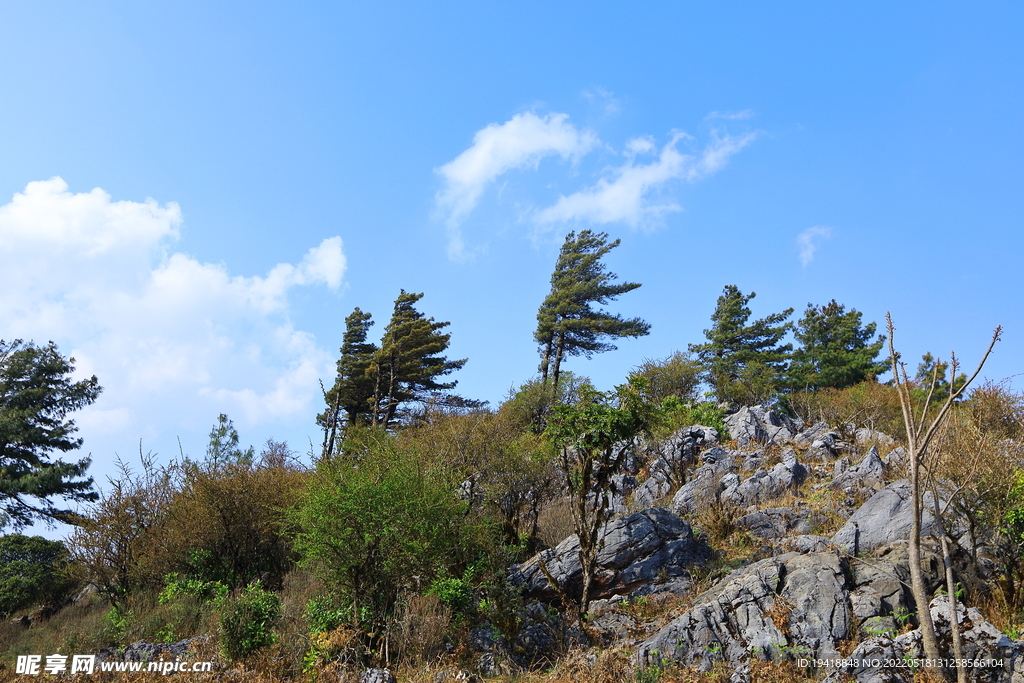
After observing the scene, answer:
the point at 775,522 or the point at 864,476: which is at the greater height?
the point at 864,476

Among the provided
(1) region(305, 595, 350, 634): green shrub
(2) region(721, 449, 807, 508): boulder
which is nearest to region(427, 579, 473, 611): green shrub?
(1) region(305, 595, 350, 634): green shrub

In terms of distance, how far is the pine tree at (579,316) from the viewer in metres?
36.2

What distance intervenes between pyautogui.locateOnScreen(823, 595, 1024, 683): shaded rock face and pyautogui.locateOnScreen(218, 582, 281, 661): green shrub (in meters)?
9.92

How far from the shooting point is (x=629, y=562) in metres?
14.0

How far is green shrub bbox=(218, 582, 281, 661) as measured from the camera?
11383 millimetres

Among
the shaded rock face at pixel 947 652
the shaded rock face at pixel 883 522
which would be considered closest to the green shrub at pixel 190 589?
the shaded rock face at pixel 947 652

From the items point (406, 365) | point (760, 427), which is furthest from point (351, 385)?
point (760, 427)

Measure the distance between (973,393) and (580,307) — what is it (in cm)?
2032

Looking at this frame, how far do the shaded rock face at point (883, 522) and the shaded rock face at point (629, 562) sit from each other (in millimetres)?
3169

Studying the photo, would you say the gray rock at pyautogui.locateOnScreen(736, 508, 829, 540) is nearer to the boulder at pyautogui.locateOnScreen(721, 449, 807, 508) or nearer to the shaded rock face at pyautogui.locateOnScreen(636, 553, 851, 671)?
the boulder at pyautogui.locateOnScreen(721, 449, 807, 508)

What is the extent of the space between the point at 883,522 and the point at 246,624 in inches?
522

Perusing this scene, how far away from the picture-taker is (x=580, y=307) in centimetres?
3666

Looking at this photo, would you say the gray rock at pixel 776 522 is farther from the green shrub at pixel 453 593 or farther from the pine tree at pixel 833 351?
the pine tree at pixel 833 351

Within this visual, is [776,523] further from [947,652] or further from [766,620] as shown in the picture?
[947,652]
